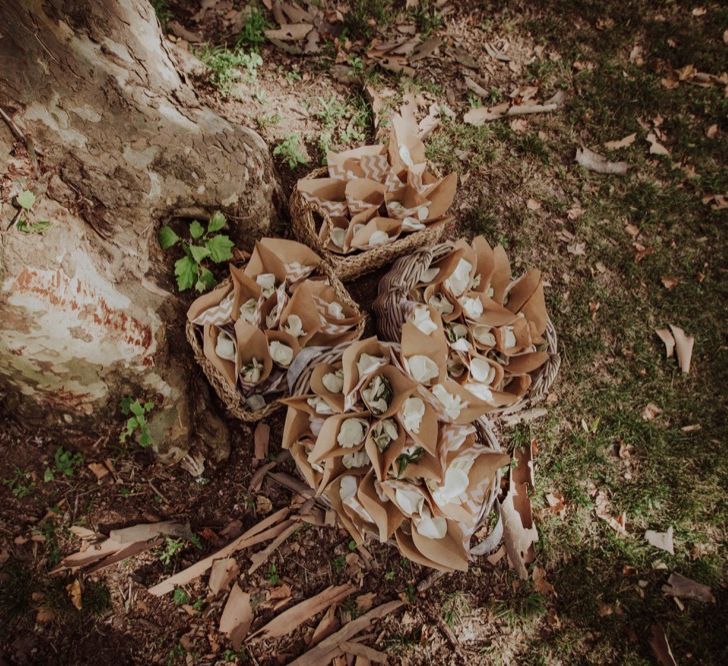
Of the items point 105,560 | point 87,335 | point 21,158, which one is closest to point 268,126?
point 21,158

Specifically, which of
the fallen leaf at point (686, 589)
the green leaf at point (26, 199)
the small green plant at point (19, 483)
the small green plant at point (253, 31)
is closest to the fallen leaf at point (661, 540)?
the fallen leaf at point (686, 589)

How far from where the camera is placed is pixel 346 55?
3238 mm

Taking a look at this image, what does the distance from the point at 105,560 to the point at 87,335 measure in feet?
3.56

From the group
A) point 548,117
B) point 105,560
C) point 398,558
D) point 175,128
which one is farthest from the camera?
point 548,117

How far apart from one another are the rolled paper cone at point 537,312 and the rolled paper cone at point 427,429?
765 millimetres

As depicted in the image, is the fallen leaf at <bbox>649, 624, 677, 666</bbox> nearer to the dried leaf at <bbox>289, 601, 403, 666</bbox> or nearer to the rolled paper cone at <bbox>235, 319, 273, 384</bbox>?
the dried leaf at <bbox>289, 601, 403, 666</bbox>

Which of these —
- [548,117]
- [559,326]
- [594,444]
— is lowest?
[594,444]

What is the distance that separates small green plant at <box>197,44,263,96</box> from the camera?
2.87 meters

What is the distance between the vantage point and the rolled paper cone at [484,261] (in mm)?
2273

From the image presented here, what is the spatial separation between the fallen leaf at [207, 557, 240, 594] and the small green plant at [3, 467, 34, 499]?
3.02 ft

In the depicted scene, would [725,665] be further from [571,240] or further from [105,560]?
[105,560]

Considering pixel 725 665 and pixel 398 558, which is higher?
pixel 398 558

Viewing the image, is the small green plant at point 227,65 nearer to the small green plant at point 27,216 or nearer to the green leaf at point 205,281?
the green leaf at point 205,281

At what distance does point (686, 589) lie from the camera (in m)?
2.60
